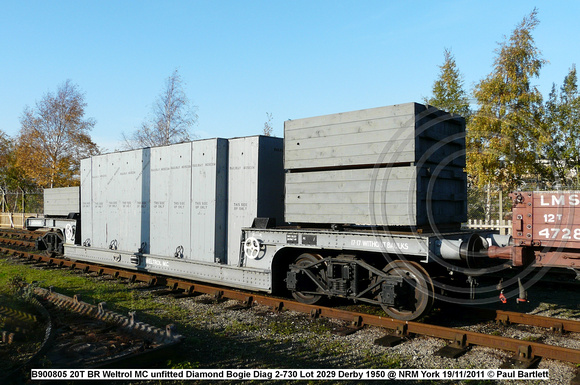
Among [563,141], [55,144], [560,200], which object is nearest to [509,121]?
[563,141]

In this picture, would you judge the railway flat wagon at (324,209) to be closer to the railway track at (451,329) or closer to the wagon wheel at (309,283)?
the wagon wheel at (309,283)

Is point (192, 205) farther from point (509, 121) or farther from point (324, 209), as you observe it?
point (509, 121)

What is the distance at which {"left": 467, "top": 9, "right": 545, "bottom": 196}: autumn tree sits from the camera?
15.6m

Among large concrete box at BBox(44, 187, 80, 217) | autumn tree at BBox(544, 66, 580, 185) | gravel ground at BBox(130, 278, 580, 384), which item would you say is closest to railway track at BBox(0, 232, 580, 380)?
gravel ground at BBox(130, 278, 580, 384)

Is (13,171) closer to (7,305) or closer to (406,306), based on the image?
(7,305)

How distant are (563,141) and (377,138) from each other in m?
12.9

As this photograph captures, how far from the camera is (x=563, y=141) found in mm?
16281

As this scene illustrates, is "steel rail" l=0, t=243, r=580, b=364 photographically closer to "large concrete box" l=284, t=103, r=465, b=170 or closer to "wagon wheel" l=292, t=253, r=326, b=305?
"wagon wheel" l=292, t=253, r=326, b=305

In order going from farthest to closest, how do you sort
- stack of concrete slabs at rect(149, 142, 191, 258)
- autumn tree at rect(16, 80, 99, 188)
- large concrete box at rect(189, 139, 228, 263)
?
1. autumn tree at rect(16, 80, 99, 188)
2. stack of concrete slabs at rect(149, 142, 191, 258)
3. large concrete box at rect(189, 139, 228, 263)

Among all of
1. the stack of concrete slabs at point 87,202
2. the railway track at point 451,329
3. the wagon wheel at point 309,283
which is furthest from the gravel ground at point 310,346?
the stack of concrete slabs at point 87,202

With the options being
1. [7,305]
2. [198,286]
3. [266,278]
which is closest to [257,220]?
[266,278]

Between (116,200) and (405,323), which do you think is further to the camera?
(116,200)

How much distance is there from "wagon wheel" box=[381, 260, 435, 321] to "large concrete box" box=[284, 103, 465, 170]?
169cm

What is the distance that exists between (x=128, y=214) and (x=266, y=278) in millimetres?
5271
